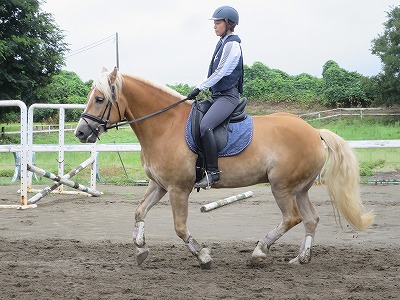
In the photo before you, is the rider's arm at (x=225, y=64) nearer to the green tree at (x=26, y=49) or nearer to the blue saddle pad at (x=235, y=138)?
the blue saddle pad at (x=235, y=138)

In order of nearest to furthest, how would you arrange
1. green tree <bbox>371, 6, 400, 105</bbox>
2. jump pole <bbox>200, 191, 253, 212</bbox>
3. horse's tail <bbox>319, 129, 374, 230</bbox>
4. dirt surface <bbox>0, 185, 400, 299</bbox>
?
dirt surface <bbox>0, 185, 400, 299</bbox>
horse's tail <bbox>319, 129, 374, 230</bbox>
jump pole <bbox>200, 191, 253, 212</bbox>
green tree <bbox>371, 6, 400, 105</bbox>

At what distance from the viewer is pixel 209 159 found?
273 inches

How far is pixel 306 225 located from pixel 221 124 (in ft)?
5.15

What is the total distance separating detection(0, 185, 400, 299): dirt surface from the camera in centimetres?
567

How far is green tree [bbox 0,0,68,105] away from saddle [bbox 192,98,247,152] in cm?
3286

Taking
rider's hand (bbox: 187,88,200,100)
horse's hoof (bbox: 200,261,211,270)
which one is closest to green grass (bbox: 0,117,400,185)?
rider's hand (bbox: 187,88,200,100)

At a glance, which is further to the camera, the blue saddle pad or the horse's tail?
the horse's tail

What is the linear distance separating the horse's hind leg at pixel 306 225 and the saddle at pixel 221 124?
1.21 meters

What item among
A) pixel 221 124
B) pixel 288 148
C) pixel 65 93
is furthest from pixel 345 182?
pixel 65 93

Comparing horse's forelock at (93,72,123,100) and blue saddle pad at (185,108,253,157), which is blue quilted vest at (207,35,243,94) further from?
horse's forelock at (93,72,123,100)

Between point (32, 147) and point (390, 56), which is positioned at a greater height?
point (390, 56)

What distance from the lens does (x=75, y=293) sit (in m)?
5.52

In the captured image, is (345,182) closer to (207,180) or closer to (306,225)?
(306,225)

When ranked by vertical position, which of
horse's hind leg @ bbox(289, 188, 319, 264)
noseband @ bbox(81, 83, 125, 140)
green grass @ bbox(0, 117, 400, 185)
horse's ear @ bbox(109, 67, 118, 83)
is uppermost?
horse's ear @ bbox(109, 67, 118, 83)
